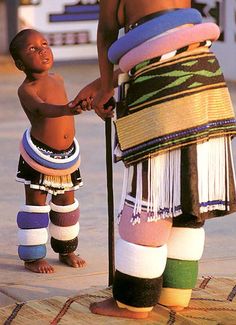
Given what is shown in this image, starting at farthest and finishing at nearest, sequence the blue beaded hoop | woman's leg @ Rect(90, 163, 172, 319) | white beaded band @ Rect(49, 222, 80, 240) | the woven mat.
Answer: white beaded band @ Rect(49, 222, 80, 240) → the woven mat → woman's leg @ Rect(90, 163, 172, 319) → the blue beaded hoop

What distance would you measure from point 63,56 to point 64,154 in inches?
367

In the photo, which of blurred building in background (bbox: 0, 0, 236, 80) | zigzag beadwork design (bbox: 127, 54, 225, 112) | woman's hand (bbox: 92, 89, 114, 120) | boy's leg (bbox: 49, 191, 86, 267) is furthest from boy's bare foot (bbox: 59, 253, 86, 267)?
blurred building in background (bbox: 0, 0, 236, 80)

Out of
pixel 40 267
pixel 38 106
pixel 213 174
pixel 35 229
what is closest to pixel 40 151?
pixel 38 106

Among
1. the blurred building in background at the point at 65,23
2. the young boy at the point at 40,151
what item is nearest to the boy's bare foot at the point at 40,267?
the young boy at the point at 40,151

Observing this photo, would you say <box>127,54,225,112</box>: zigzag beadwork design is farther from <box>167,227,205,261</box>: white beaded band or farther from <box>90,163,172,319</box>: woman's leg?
<box>167,227,205,261</box>: white beaded band

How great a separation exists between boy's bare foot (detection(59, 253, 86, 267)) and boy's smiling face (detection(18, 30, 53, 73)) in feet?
3.32

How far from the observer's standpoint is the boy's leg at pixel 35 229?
19.1 feet

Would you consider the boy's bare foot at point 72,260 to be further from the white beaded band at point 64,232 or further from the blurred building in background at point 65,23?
the blurred building in background at point 65,23

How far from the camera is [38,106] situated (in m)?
5.67

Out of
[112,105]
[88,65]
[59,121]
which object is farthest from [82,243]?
[88,65]

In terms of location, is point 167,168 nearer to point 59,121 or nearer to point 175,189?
point 175,189

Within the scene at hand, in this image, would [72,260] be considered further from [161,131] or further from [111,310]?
[161,131]

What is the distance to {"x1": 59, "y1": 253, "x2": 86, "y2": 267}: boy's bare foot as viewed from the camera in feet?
19.6

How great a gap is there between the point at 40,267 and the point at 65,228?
27cm
